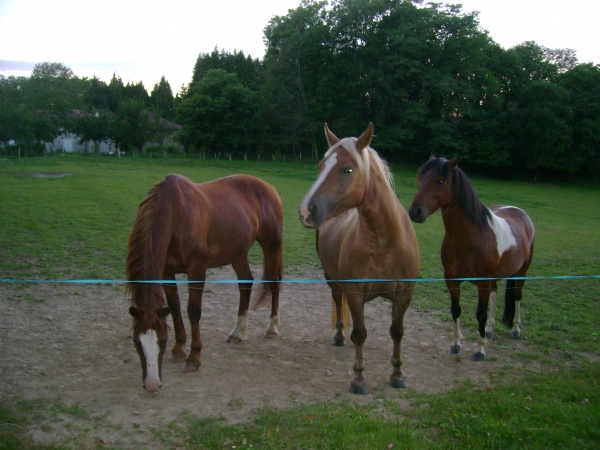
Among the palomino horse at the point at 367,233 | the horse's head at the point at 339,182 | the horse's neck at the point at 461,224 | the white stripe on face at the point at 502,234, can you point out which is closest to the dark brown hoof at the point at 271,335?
the palomino horse at the point at 367,233

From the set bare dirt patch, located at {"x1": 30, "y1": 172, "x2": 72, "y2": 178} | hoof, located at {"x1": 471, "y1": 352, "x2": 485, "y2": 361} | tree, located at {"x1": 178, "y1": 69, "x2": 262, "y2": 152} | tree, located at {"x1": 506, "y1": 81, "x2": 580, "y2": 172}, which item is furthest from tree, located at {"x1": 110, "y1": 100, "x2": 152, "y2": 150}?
hoof, located at {"x1": 471, "y1": 352, "x2": 485, "y2": 361}

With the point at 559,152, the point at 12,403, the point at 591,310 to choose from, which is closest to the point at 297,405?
the point at 12,403

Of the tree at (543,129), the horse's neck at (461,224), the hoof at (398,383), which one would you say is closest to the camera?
the hoof at (398,383)

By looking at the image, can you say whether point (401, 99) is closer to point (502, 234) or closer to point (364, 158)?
point (502, 234)

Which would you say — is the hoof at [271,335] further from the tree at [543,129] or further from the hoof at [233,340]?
the tree at [543,129]

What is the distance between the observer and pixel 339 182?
12.1ft

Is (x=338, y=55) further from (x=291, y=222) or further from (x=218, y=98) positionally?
(x=291, y=222)

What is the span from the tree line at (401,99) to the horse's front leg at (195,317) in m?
33.0

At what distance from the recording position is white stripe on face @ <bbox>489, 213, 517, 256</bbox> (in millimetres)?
5371

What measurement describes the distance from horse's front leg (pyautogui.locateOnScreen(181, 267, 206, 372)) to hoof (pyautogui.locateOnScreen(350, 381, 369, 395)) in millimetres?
1582

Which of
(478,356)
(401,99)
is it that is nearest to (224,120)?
(401,99)

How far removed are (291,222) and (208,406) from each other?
11033mm

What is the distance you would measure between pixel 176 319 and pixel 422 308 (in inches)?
146

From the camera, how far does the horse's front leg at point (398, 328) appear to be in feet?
14.1
